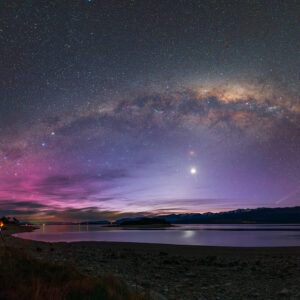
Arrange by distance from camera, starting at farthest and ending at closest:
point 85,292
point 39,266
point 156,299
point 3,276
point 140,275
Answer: point 140,275
point 39,266
point 156,299
point 3,276
point 85,292

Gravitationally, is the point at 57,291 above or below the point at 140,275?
above

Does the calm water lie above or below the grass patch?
below

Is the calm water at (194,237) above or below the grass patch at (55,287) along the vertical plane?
below

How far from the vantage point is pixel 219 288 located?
9.96 metres

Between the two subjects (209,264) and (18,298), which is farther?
(209,264)

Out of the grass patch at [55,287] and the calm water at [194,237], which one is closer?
the grass patch at [55,287]

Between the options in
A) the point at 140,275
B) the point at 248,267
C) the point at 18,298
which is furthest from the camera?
the point at 248,267

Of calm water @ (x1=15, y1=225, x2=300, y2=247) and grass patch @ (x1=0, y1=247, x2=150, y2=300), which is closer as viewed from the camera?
grass patch @ (x1=0, y1=247, x2=150, y2=300)

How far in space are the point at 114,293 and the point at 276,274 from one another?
10895 millimetres

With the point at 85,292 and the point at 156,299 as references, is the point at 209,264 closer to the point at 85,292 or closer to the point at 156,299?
the point at 156,299

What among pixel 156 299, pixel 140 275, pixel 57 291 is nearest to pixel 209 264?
pixel 140 275

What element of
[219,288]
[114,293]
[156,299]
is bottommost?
[219,288]

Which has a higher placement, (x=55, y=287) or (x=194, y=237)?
(x=55, y=287)

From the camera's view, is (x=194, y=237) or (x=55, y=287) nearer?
(x=55, y=287)
